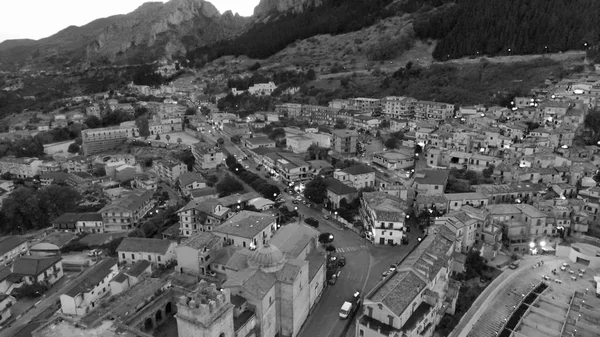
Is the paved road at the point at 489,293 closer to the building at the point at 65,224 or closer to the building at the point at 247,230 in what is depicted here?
the building at the point at 247,230

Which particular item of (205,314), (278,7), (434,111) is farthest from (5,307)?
(278,7)

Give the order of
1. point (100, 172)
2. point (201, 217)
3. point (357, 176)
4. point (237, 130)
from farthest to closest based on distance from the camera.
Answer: point (237, 130) < point (100, 172) < point (357, 176) < point (201, 217)

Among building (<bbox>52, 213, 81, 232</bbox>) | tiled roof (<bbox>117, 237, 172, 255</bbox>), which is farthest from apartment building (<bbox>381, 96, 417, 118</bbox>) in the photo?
building (<bbox>52, 213, 81, 232</bbox>)

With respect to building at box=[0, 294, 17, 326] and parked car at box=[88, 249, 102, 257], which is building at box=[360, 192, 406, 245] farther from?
building at box=[0, 294, 17, 326]

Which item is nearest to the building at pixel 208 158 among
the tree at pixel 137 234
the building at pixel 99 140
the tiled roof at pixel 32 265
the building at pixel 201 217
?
the building at pixel 201 217

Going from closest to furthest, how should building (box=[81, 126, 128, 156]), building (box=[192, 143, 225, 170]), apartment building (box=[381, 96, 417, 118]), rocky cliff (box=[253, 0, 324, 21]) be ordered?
building (box=[192, 143, 225, 170])
apartment building (box=[381, 96, 417, 118])
building (box=[81, 126, 128, 156])
rocky cliff (box=[253, 0, 324, 21])

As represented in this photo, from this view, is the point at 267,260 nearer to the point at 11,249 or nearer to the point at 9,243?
the point at 11,249
